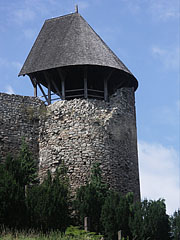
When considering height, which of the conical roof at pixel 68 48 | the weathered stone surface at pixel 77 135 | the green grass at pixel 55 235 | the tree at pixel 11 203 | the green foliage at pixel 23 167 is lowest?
the green grass at pixel 55 235

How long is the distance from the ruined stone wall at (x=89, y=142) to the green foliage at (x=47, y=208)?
2338mm

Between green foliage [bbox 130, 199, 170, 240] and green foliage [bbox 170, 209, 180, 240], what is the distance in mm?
236

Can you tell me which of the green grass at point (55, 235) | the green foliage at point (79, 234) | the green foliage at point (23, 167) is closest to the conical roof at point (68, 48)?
the green foliage at point (23, 167)

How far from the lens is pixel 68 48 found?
21578 mm

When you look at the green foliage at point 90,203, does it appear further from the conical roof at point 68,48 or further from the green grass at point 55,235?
the conical roof at point 68,48

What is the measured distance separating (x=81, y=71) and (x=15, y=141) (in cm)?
461

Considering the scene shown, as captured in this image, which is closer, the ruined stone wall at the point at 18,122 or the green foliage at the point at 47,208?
the green foliage at the point at 47,208

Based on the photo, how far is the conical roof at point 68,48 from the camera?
21016 millimetres

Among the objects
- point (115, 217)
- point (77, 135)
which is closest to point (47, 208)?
point (115, 217)

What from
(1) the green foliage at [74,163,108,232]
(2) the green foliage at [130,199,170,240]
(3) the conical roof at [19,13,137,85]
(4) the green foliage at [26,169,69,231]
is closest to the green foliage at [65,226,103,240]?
(4) the green foliage at [26,169,69,231]

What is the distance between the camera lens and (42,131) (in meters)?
20.5

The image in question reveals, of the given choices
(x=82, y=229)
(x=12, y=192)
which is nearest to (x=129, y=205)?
(x=82, y=229)

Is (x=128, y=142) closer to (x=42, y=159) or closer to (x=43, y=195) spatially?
(x=42, y=159)

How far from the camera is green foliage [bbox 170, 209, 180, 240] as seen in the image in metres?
17.7
